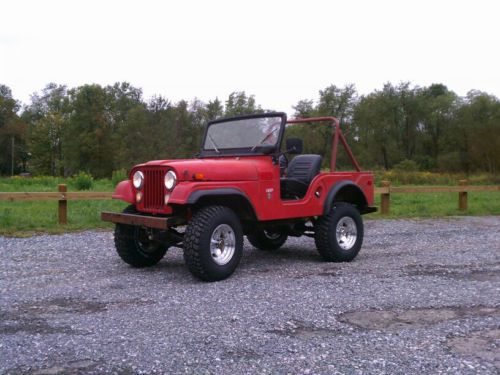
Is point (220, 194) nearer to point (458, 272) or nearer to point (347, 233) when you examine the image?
point (347, 233)

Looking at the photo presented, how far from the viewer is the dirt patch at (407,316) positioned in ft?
13.6

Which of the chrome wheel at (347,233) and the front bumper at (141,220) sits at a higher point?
the front bumper at (141,220)

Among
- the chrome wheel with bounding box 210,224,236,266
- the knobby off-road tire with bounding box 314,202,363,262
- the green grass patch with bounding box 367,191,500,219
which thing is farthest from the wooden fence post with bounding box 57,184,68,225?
the green grass patch with bounding box 367,191,500,219

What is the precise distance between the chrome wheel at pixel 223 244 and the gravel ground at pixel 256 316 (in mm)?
264

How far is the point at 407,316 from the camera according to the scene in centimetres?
438

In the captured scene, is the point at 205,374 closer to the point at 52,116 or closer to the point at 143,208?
the point at 143,208

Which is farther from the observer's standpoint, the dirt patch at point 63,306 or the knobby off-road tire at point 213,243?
the knobby off-road tire at point 213,243

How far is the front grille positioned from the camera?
5887mm

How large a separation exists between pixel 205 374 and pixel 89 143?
45.5 meters

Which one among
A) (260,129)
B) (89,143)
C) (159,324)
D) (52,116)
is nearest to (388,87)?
(89,143)

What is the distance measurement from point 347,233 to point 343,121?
30.4 meters

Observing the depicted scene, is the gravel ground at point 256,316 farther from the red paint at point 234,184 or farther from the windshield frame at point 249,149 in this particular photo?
the windshield frame at point 249,149

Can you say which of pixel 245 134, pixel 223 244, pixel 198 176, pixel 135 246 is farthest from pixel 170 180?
pixel 245 134

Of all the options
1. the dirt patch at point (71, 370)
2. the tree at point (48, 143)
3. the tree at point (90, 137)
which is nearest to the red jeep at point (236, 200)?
the dirt patch at point (71, 370)
